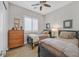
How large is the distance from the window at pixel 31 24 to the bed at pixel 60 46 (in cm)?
29

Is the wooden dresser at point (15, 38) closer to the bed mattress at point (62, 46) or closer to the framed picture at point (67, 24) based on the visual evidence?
the bed mattress at point (62, 46)

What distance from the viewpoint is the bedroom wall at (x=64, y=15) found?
5.31 feet

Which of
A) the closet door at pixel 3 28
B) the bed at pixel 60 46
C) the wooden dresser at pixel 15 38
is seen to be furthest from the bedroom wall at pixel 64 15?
the closet door at pixel 3 28

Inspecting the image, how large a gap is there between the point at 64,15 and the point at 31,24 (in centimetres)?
64

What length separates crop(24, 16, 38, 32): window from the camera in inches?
68.2

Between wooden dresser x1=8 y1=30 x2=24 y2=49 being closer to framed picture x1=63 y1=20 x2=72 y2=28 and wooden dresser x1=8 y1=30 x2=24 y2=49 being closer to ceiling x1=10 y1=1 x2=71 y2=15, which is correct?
ceiling x1=10 y1=1 x2=71 y2=15

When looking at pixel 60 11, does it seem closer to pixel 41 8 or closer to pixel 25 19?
pixel 41 8

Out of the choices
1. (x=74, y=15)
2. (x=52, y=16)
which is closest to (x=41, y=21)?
(x=52, y=16)

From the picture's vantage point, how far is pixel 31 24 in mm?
1792

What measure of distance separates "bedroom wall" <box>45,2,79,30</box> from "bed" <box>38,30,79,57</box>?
0.58ft

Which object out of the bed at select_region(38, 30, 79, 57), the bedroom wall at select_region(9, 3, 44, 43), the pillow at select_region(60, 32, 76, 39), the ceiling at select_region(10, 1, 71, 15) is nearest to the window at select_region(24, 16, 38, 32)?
the bedroom wall at select_region(9, 3, 44, 43)

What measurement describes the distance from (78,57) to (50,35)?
1.98 feet

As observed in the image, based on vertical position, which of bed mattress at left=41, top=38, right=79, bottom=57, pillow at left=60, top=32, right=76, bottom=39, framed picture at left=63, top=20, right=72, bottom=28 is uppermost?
framed picture at left=63, top=20, right=72, bottom=28

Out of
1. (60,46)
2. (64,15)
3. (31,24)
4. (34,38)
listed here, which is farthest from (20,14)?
(60,46)
